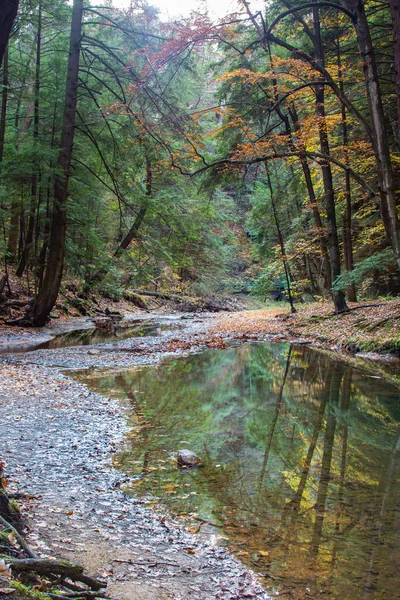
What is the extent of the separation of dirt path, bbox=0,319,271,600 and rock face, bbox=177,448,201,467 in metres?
0.59

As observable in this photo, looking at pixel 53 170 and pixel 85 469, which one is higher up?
pixel 53 170

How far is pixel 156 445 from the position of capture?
182 inches

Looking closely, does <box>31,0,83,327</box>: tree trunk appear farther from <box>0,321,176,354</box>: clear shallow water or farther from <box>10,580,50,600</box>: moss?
<box>10,580,50,600</box>: moss

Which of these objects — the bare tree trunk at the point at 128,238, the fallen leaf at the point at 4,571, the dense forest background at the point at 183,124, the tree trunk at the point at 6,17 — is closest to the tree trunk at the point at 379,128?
the dense forest background at the point at 183,124

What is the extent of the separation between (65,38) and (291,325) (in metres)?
13.9

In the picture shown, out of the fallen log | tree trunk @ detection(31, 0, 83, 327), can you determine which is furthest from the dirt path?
tree trunk @ detection(31, 0, 83, 327)

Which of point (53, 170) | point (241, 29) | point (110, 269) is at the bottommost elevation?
point (110, 269)

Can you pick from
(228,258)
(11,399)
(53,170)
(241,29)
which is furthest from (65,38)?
(228,258)

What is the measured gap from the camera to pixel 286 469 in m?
4.02

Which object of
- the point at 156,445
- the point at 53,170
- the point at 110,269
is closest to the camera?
the point at 156,445

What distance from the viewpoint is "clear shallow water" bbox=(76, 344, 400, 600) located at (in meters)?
2.59

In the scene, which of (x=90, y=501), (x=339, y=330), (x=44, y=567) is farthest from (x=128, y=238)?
(x=44, y=567)

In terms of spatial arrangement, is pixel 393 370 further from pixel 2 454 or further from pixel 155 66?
pixel 155 66

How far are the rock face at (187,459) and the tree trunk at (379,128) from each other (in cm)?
558
